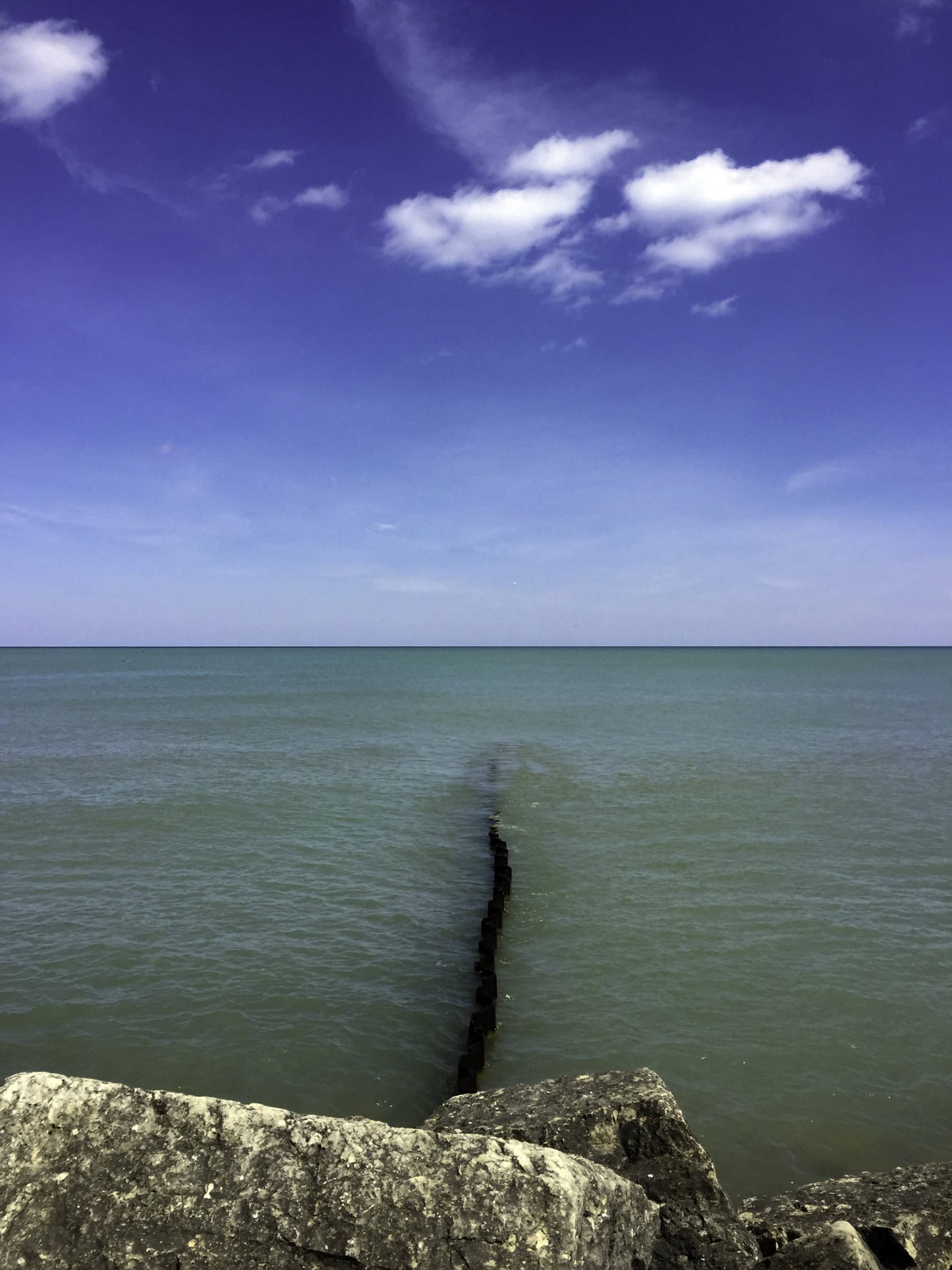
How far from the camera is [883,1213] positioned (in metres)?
6.06

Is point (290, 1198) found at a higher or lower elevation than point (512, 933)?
higher

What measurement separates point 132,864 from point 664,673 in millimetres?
136202

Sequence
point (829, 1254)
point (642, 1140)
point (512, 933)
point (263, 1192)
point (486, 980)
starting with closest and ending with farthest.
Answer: point (263, 1192)
point (829, 1254)
point (642, 1140)
point (486, 980)
point (512, 933)

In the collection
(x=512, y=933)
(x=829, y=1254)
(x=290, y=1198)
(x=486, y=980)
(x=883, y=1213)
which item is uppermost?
(x=290, y=1198)

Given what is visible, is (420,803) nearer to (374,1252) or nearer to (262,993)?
(262,993)

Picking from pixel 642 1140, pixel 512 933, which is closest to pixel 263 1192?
pixel 642 1140

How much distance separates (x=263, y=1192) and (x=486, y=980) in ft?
30.8

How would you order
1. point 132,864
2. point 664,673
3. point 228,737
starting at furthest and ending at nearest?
point 664,673 → point 228,737 → point 132,864

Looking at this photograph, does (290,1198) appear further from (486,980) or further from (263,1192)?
(486,980)

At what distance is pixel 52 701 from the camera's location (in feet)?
246

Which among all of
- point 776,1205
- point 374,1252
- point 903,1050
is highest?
point 374,1252

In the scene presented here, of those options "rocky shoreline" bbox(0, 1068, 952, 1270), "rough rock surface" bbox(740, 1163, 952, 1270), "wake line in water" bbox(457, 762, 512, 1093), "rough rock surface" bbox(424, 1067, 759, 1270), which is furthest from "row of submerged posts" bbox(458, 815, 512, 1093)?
"rocky shoreline" bbox(0, 1068, 952, 1270)

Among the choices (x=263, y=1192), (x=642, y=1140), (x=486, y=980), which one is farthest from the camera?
(x=486, y=980)

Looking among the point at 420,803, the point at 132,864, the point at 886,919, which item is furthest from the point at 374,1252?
the point at 420,803
